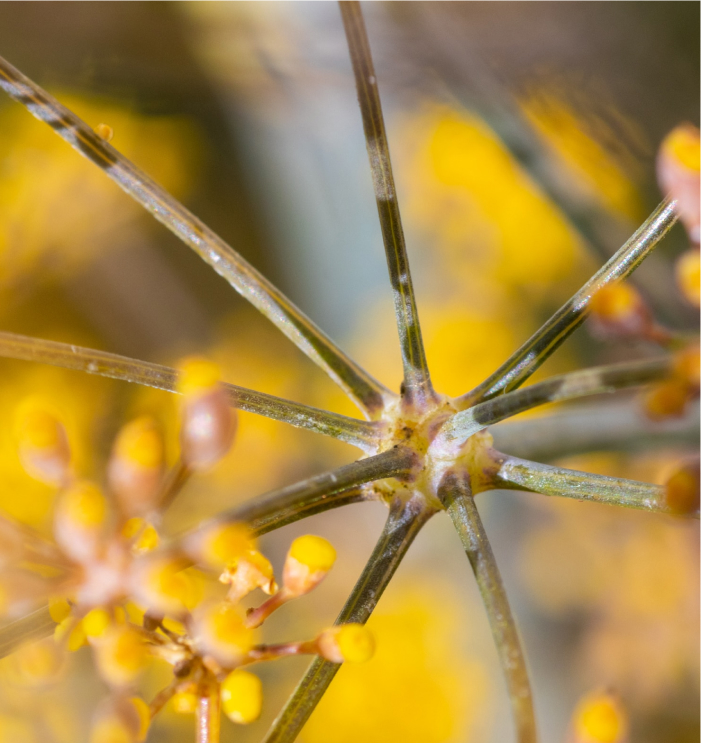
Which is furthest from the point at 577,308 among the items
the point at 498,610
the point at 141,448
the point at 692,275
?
the point at 141,448

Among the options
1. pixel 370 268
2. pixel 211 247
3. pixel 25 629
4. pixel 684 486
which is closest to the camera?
pixel 684 486

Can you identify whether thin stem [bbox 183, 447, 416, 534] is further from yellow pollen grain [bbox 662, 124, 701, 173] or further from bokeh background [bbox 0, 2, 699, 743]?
bokeh background [bbox 0, 2, 699, 743]

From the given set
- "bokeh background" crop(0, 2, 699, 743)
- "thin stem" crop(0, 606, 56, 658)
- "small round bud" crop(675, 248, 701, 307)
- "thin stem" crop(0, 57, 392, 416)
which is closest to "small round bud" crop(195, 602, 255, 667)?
"thin stem" crop(0, 606, 56, 658)

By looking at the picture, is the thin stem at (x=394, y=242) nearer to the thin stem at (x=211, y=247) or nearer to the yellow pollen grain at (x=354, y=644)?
the thin stem at (x=211, y=247)

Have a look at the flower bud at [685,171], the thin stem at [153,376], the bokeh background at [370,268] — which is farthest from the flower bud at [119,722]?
the bokeh background at [370,268]

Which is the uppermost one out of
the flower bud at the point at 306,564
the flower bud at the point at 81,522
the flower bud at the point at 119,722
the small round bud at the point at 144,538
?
the small round bud at the point at 144,538

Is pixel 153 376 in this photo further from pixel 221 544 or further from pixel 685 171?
pixel 685 171
